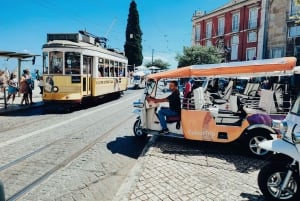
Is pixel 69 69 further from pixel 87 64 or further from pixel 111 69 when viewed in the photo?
pixel 111 69

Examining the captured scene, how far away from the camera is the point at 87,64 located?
1557 cm

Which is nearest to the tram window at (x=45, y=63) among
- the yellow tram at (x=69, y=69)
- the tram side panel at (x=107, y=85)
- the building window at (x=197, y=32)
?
the yellow tram at (x=69, y=69)

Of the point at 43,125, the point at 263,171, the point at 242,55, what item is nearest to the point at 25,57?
the point at 43,125

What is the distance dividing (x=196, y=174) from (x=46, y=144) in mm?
4341

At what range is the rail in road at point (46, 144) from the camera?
18.0ft

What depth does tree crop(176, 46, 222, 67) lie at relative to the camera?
129ft

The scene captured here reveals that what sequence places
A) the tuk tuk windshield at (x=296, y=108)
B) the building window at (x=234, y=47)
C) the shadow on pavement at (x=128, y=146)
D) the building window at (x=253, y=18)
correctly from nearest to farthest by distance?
1. the tuk tuk windshield at (x=296, y=108)
2. the shadow on pavement at (x=128, y=146)
3. the building window at (x=253, y=18)
4. the building window at (x=234, y=47)

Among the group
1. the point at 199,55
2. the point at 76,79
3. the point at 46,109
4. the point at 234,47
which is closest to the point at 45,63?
the point at 76,79

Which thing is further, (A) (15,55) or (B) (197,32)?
(B) (197,32)

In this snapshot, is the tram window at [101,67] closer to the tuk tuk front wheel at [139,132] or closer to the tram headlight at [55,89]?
the tram headlight at [55,89]

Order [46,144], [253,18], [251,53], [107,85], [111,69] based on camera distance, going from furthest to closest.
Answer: [251,53], [253,18], [111,69], [107,85], [46,144]

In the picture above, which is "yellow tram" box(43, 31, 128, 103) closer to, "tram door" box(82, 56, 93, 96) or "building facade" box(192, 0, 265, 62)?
"tram door" box(82, 56, 93, 96)

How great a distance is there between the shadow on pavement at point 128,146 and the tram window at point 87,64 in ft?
24.1

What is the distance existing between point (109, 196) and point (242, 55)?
128 ft
